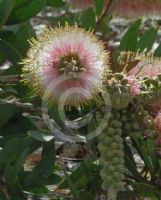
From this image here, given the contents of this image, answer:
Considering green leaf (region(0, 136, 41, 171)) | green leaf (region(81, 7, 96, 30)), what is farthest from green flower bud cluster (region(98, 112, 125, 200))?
green leaf (region(81, 7, 96, 30))

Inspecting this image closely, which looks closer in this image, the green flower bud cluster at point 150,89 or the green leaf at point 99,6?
the green flower bud cluster at point 150,89

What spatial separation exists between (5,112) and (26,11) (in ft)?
0.85

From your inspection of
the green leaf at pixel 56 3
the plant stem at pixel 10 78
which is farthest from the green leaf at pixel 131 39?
the plant stem at pixel 10 78

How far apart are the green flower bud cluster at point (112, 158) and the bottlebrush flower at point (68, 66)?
0.08 metres

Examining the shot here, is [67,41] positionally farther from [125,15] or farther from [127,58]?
[125,15]

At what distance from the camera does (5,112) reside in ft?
5.77

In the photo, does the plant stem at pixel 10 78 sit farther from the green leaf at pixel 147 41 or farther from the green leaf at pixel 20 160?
the green leaf at pixel 147 41

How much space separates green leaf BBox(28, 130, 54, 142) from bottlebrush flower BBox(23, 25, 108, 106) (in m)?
0.15

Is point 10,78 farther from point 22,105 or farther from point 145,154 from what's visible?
point 145,154

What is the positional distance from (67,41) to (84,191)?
0.36m

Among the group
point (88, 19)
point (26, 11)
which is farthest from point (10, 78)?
point (88, 19)

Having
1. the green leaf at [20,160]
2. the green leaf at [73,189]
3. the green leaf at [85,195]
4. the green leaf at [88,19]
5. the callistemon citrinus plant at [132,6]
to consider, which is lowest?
the green leaf at [85,195]

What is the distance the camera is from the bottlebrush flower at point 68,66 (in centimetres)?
140

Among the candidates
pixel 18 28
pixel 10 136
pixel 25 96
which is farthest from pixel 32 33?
pixel 10 136
